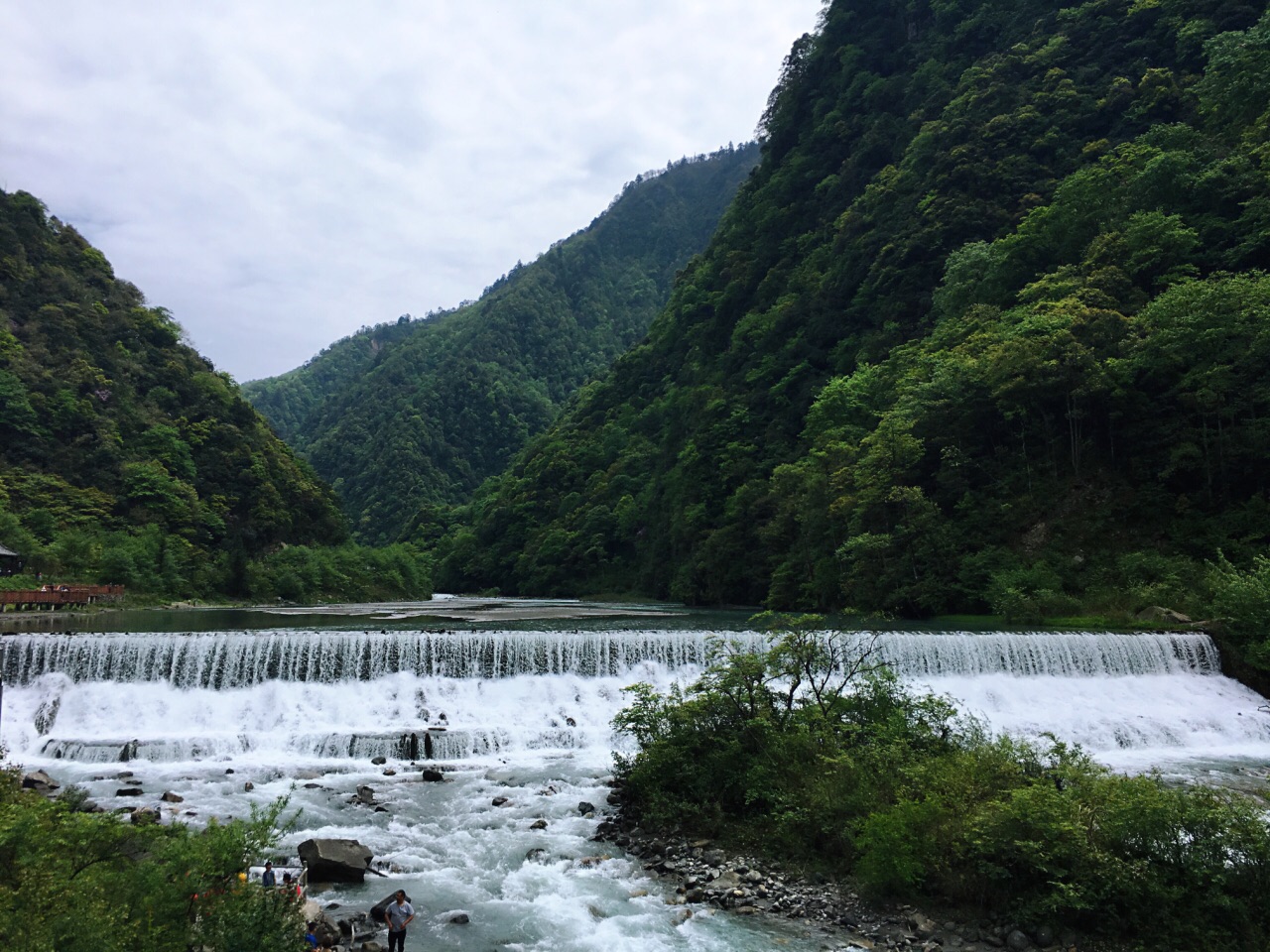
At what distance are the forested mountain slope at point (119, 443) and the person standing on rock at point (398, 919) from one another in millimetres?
35837

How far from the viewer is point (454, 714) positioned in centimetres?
1861

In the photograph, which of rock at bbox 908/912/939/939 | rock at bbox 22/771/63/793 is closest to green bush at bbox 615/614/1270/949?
rock at bbox 908/912/939/939

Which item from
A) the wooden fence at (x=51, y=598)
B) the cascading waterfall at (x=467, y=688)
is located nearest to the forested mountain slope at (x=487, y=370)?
the wooden fence at (x=51, y=598)

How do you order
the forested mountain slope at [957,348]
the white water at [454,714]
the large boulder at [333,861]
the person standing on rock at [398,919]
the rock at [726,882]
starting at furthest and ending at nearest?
the forested mountain slope at [957,348], the white water at [454,714], the large boulder at [333,861], the rock at [726,882], the person standing on rock at [398,919]

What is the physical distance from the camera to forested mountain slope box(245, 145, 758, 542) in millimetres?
102938

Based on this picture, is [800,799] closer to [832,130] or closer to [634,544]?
[634,544]

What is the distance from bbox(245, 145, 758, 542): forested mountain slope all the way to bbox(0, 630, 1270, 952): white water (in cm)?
7158

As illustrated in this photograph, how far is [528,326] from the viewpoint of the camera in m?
127

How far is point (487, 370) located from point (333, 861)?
10930cm

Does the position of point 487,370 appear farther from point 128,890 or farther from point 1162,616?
point 128,890

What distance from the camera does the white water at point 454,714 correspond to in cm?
1276

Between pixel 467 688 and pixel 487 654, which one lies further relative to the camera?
pixel 487 654

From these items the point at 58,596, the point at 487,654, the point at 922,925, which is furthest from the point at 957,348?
the point at 58,596

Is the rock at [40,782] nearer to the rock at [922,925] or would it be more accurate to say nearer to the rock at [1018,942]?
the rock at [922,925]
